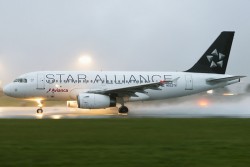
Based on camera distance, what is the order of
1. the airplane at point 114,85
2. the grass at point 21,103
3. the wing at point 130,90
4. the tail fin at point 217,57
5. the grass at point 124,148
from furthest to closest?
the grass at point 21,103
the tail fin at point 217,57
the airplane at point 114,85
the wing at point 130,90
the grass at point 124,148

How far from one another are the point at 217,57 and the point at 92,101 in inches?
492

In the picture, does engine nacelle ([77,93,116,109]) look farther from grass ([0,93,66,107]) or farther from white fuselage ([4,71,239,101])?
grass ([0,93,66,107])

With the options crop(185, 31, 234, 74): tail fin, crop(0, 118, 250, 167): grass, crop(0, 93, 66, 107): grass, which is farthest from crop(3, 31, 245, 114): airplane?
crop(0, 118, 250, 167): grass

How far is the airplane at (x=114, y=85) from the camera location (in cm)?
3438

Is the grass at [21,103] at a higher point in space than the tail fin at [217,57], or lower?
lower

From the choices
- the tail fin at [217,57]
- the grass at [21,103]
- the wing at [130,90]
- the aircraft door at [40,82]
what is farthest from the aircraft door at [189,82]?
the grass at [21,103]

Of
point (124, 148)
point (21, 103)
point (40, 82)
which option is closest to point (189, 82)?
point (40, 82)

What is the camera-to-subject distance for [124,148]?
Answer: 1320cm

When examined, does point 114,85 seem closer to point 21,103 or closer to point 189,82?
point 189,82

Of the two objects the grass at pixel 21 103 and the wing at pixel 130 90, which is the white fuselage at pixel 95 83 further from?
the grass at pixel 21 103

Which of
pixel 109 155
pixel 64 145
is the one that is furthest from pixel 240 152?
pixel 64 145

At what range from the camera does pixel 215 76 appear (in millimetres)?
39375

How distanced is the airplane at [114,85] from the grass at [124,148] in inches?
622

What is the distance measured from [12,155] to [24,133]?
5.66 meters
